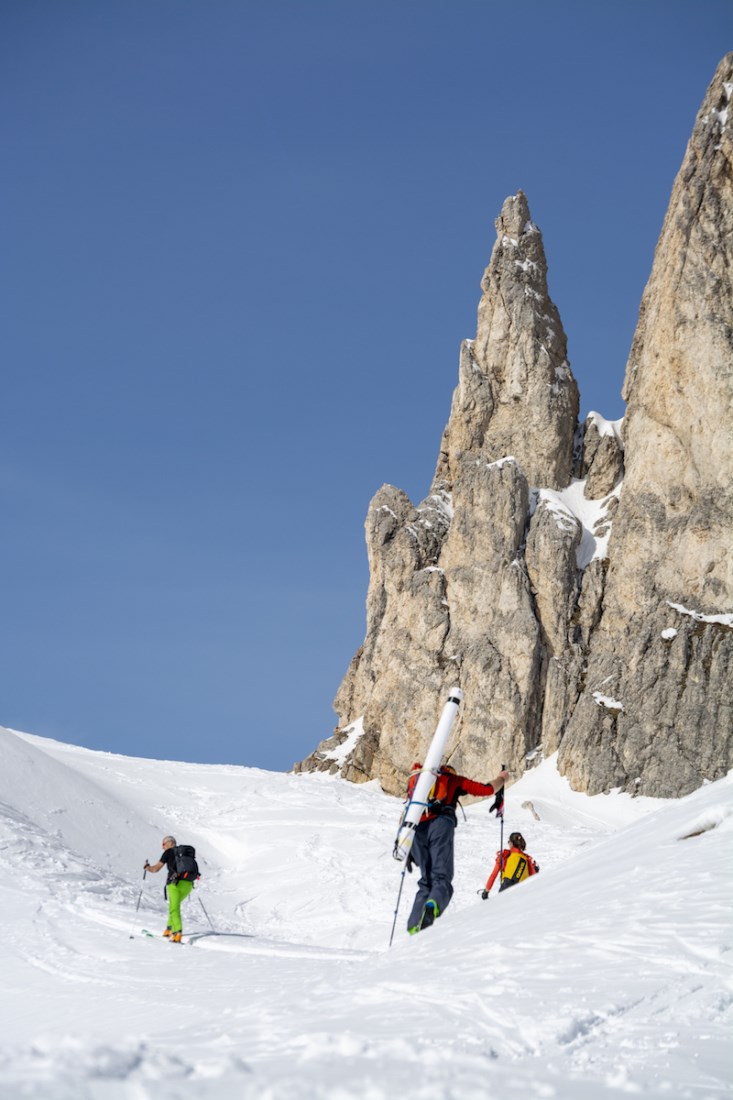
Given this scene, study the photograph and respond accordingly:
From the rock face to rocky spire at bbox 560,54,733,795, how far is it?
122 mm

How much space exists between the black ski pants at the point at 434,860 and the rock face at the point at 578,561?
5195 centimetres

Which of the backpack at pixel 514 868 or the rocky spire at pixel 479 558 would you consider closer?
the backpack at pixel 514 868

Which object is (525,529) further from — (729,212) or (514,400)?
(729,212)

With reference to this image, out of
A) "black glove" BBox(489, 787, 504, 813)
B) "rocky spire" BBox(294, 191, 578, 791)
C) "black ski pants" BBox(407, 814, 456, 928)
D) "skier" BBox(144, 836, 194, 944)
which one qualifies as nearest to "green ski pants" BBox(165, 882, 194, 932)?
"skier" BBox(144, 836, 194, 944)

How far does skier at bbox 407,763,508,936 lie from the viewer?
450 inches

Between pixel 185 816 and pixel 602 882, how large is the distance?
23.4m

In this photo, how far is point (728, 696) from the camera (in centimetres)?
6219

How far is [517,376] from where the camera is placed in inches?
3278

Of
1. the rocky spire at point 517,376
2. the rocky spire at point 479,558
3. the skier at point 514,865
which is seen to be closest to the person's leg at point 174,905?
the skier at point 514,865

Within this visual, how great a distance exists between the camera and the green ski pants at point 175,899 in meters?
15.2

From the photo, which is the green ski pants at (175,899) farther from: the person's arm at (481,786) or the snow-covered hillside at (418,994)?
the person's arm at (481,786)

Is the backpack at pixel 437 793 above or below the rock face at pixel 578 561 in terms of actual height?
below

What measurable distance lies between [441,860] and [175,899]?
18.4 ft

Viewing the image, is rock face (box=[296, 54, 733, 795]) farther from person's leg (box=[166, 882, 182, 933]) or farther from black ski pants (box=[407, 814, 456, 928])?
black ski pants (box=[407, 814, 456, 928])
